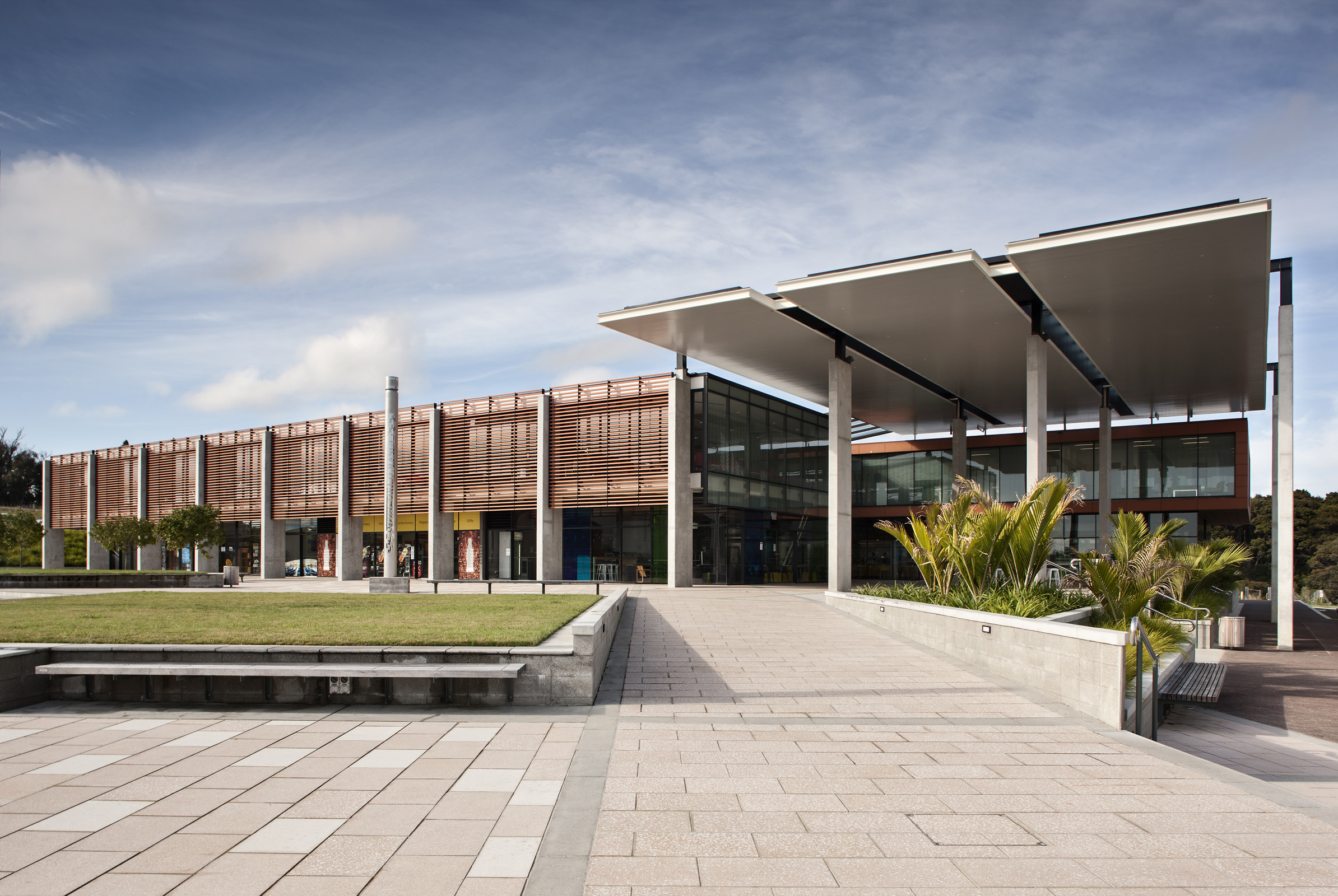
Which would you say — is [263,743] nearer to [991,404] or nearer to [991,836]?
[991,836]

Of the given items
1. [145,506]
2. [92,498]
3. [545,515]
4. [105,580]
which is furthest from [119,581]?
[92,498]

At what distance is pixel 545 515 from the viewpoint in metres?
30.5

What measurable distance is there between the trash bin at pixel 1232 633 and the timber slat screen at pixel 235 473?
37.9 m

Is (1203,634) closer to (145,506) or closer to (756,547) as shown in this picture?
(756,547)

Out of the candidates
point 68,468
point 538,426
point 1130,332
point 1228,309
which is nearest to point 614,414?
point 538,426

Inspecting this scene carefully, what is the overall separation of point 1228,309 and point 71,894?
1006 inches

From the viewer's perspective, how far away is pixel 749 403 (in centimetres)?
3095

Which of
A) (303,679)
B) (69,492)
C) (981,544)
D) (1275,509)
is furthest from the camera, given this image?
(69,492)

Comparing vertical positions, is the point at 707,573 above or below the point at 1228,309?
below

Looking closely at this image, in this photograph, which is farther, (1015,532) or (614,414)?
(614,414)

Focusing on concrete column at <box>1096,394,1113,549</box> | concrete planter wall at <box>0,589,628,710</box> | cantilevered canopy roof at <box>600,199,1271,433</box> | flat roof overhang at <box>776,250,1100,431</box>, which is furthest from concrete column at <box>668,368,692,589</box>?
concrete planter wall at <box>0,589,628,710</box>

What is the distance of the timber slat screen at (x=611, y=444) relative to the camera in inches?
1120

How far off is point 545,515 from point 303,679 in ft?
72.9

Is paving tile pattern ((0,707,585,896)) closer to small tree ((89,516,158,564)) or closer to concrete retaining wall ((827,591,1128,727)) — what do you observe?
concrete retaining wall ((827,591,1128,727))
